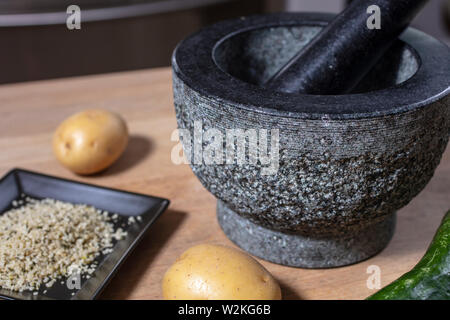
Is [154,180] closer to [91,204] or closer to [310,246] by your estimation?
[91,204]

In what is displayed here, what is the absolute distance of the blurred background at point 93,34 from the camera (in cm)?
197

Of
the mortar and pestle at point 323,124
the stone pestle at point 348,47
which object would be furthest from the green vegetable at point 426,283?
the stone pestle at point 348,47

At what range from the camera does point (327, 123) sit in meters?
0.61

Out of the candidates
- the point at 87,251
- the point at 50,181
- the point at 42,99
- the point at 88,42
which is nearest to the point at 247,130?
the point at 87,251

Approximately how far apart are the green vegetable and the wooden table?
118mm

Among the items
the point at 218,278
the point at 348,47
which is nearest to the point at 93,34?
the point at 348,47

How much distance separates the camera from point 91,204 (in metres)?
0.92

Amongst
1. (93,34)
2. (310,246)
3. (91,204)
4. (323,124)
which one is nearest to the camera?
(323,124)

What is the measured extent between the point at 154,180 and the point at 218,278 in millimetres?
389

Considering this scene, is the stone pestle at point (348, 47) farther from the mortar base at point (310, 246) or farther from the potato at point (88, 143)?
the potato at point (88, 143)

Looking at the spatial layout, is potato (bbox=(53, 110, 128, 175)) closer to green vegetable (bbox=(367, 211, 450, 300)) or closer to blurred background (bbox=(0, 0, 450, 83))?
green vegetable (bbox=(367, 211, 450, 300))

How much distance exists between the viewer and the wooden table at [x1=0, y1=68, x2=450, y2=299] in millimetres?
771

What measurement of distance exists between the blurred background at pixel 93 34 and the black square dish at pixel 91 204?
1148 mm

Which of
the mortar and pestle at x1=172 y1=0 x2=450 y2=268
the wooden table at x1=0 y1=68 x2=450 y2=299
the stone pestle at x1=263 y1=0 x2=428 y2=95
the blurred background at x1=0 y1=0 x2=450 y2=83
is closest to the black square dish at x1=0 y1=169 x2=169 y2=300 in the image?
the wooden table at x1=0 y1=68 x2=450 y2=299
